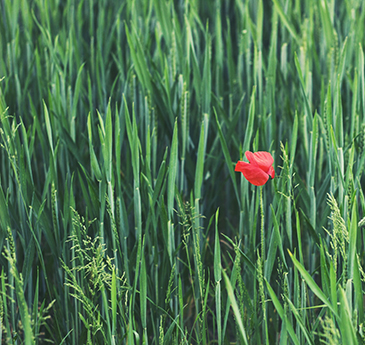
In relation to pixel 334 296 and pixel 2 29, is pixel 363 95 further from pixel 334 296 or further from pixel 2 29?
pixel 2 29

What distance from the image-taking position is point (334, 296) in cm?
67

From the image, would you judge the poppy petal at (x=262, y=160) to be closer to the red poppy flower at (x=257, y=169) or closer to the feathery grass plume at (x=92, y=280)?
the red poppy flower at (x=257, y=169)

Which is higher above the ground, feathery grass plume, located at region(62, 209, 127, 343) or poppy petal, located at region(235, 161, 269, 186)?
poppy petal, located at region(235, 161, 269, 186)

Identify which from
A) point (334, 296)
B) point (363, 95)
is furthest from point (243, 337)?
point (363, 95)

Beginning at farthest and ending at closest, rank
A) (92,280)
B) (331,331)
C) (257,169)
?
(92,280)
(257,169)
(331,331)

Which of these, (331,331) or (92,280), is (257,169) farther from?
(92,280)

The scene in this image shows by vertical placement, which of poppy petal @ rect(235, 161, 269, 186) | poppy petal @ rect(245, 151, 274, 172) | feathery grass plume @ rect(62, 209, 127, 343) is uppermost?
poppy petal @ rect(245, 151, 274, 172)

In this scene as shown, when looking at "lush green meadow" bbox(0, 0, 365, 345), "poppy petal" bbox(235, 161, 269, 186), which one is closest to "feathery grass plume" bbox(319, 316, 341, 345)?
"lush green meadow" bbox(0, 0, 365, 345)

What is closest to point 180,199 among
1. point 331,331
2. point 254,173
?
point 254,173

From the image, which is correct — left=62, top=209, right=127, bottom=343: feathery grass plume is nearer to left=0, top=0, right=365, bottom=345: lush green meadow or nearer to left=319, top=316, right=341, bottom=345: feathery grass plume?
left=0, top=0, right=365, bottom=345: lush green meadow

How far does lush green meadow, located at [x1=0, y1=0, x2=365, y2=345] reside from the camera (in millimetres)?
818

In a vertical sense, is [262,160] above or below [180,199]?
above

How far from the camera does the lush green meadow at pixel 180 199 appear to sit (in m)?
0.82

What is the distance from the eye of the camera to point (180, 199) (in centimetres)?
94
